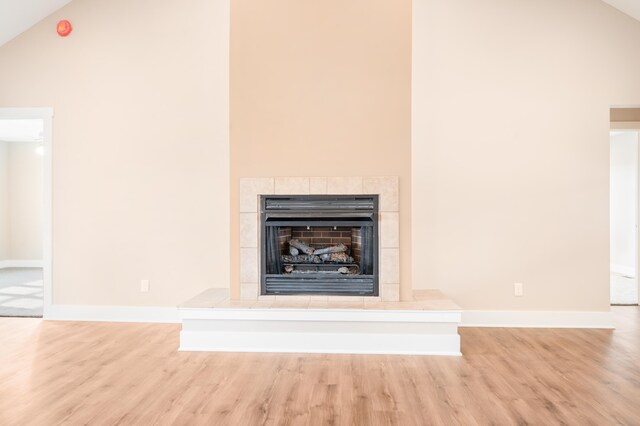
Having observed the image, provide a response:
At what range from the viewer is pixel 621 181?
732 cm

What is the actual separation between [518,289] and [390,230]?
1455 millimetres

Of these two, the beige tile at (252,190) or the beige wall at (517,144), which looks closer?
the beige tile at (252,190)

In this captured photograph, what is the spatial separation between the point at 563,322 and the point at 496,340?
86 cm

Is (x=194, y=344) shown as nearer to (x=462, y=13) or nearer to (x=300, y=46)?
(x=300, y=46)

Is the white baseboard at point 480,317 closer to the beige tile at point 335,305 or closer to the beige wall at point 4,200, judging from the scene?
the beige tile at point 335,305

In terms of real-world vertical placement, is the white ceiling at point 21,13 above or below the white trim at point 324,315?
above

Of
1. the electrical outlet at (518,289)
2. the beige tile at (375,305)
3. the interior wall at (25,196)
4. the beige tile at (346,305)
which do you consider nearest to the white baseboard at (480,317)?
the electrical outlet at (518,289)

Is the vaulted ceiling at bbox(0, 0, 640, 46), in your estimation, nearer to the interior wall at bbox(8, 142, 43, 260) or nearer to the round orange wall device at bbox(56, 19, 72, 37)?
the round orange wall device at bbox(56, 19, 72, 37)

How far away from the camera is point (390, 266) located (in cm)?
361

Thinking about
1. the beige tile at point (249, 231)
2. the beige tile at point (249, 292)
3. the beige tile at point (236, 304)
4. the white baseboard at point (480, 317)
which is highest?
the beige tile at point (249, 231)

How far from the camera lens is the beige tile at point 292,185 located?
3.66 meters

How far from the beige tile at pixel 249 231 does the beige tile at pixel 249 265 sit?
0.16 feet

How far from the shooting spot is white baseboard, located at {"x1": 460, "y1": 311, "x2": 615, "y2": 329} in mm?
4094

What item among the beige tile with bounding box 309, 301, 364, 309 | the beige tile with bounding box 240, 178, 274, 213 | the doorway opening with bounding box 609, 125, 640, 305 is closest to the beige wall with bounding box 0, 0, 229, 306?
the beige tile with bounding box 240, 178, 274, 213
